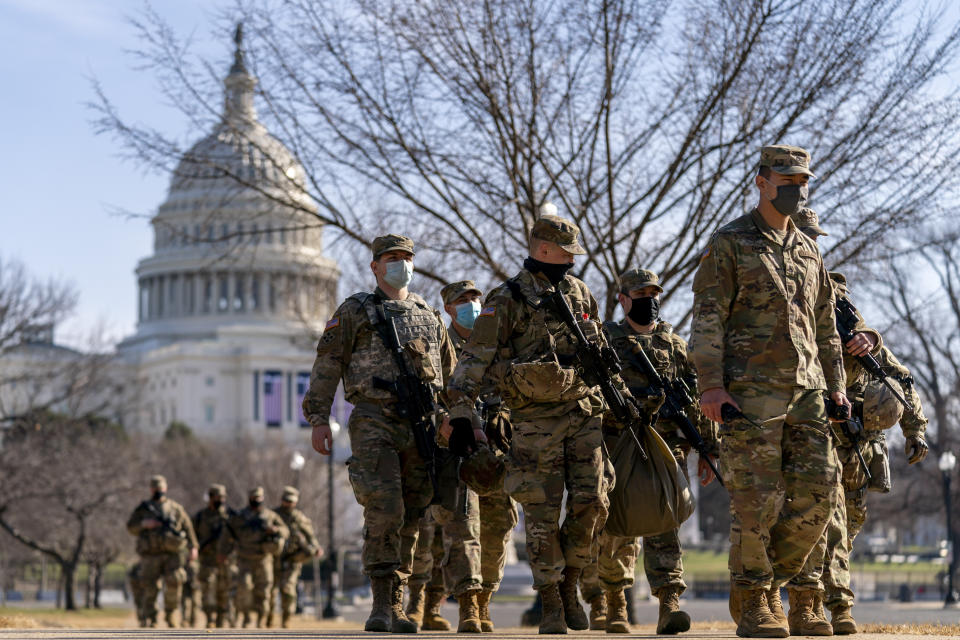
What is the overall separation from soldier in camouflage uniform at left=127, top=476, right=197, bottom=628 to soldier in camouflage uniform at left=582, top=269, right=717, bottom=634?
12.3 metres

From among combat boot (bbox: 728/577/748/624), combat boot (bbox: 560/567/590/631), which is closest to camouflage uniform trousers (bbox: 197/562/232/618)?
combat boot (bbox: 560/567/590/631)

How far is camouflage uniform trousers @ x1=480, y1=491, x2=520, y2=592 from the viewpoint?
1098 centimetres

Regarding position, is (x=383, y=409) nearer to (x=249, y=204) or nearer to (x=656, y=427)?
(x=656, y=427)

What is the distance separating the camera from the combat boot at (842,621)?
30.7 ft

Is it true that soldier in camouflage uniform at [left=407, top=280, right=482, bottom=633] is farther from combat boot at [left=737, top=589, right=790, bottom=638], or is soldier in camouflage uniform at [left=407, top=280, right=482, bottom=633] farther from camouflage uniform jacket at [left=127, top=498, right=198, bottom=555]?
camouflage uniform jacket at [left=127, top=498, right=198, bottom=555]

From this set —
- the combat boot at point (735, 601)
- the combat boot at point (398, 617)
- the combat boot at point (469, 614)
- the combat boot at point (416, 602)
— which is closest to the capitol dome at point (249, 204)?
the combat boot at point (416, 602)

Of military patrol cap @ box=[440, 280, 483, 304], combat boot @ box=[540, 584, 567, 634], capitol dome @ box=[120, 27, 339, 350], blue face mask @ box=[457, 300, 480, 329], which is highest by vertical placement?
capitol dome @ box=[120, 27, 339, 350]

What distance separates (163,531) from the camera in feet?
74.4

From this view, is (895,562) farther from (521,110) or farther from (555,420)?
(555,420)

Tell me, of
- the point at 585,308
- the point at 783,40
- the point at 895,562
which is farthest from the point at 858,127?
the point at 895,562

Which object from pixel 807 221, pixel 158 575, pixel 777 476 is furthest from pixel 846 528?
pixel 158 575

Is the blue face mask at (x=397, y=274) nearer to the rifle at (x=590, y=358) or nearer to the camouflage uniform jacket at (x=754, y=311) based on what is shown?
the rifle at (x=590, y=358)

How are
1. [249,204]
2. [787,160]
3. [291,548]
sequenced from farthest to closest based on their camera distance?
[249,204], [291,548], [787,160]

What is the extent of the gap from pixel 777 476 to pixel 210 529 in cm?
1685
